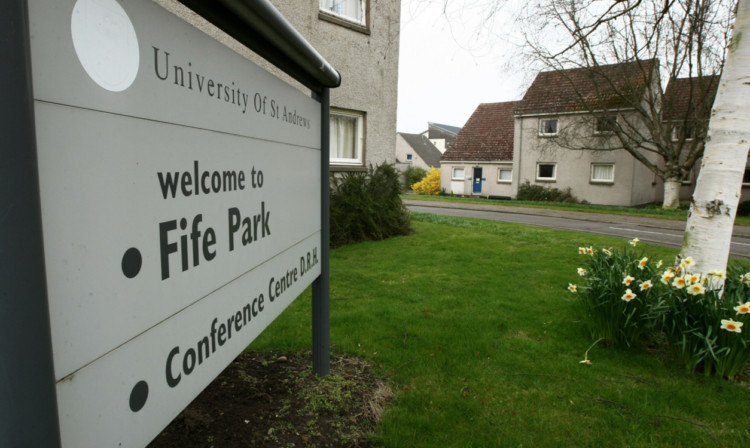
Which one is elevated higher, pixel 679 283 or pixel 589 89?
pixel 589 89

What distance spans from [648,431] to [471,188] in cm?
3437

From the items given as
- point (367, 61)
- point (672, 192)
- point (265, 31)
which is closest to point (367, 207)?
point (367, 61)

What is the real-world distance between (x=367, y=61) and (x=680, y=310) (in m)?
8.32

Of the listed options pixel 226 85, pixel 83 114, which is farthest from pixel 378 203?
pixel 83 114

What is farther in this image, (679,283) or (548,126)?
(548,126)

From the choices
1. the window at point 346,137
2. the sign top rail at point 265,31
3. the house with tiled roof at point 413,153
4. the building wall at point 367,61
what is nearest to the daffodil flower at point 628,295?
the sign top rail at point 265,31

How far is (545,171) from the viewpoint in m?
30.9

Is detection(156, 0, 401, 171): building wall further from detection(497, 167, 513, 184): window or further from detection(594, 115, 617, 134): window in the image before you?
detection(497, 167, 513, 184): window

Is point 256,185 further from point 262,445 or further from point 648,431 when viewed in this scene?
point 648,431

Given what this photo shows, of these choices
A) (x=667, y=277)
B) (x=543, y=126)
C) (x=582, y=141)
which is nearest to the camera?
(x=667, y=277)

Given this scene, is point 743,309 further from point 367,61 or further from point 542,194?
point 542,194

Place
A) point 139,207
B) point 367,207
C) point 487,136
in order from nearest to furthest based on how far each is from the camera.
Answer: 1. point 139,207
2. point 367,207
3. point 487,136

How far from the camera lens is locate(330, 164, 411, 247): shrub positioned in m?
9.02

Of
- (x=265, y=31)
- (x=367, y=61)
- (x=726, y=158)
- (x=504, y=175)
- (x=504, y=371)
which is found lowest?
(x=504, y=371)
